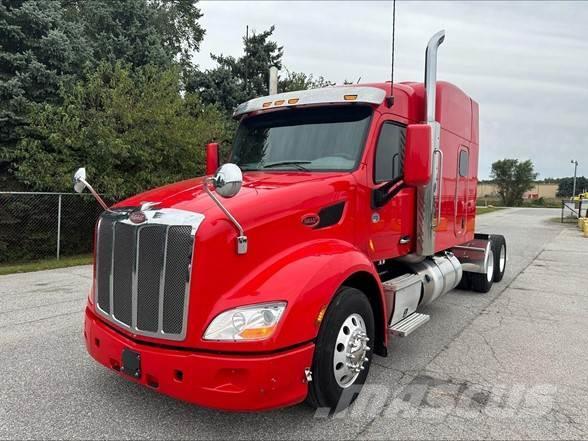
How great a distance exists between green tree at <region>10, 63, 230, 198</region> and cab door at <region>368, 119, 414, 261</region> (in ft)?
27.7

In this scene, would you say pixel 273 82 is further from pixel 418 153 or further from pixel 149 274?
pixel 149 274

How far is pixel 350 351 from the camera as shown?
3455 mm

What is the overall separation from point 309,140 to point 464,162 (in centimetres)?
307

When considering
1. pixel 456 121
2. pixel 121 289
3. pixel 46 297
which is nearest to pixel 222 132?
pixel 46 297

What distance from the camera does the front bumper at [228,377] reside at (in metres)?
2.80

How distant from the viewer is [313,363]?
3.13 meters

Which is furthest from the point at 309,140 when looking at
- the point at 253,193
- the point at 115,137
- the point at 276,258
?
the point at 115,137

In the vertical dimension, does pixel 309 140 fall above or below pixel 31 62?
below

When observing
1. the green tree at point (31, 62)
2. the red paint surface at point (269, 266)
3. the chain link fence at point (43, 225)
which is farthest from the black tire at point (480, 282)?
the green tree at point (31, 62)

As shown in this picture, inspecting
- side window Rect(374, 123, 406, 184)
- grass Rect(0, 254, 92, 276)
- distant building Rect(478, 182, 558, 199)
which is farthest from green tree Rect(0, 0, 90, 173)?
distant building Rect(478, 182, 558, 199)

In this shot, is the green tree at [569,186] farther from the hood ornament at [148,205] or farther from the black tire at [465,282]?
the hood ornament at [148,205]

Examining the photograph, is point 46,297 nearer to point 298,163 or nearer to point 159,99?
point 298,163

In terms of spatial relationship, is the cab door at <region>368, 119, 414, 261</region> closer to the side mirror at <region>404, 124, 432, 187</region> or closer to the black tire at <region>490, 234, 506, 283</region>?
the side mirror at <region>404, 124, 432, 187</region>

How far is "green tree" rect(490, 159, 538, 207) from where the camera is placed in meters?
75.9
